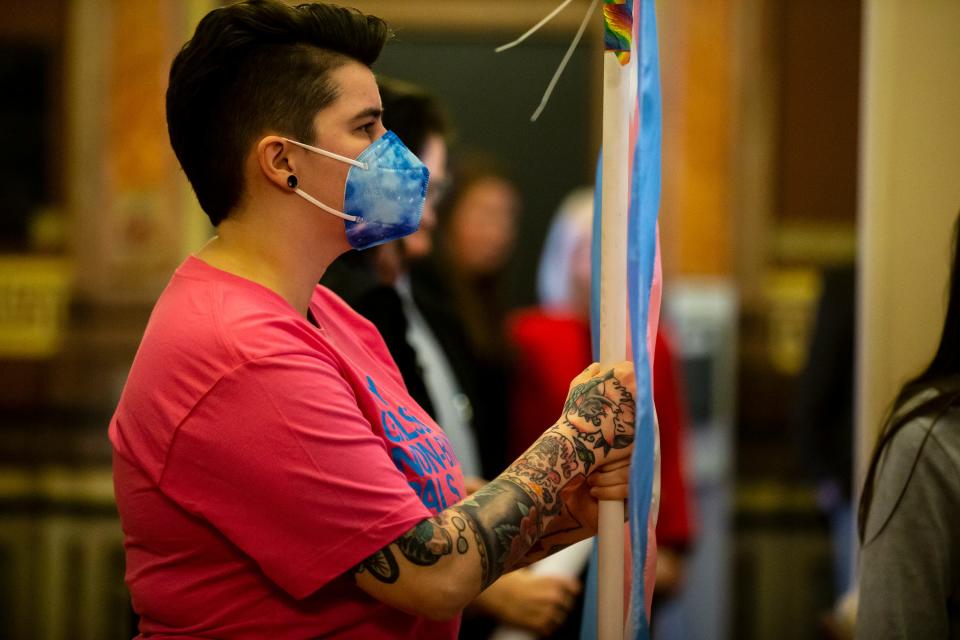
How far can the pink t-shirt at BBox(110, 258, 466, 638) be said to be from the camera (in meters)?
1.07

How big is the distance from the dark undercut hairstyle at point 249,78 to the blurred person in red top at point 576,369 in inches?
55.5

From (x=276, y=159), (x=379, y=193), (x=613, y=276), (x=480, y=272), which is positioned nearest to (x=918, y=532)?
(x=613, y=276)

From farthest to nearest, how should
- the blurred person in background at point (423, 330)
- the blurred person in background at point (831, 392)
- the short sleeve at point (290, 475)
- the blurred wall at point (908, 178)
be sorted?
the blurred person in background at point (831, 392), the blurred wall at point (908, 178), the blurred person in background at point (423, 330), the short sleeve at point (290, 475)

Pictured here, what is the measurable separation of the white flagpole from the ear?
0.35 metres

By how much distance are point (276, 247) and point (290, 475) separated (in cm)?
27

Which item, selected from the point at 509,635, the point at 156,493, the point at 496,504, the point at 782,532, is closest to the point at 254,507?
Answer: the point at 156,493

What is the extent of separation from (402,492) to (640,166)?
1.41 ft

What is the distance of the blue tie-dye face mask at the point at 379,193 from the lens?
3.97 ft

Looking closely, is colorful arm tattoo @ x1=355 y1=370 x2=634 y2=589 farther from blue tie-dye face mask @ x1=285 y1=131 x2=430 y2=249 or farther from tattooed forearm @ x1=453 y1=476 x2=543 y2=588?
blue tie-dye face mask @ x1=285 y1=131 x2=430 y2=249

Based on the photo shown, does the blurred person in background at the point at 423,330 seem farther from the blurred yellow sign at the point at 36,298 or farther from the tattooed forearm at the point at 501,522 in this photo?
the blurred yellow sign at the point at 36,298

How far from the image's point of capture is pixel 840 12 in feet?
12.6

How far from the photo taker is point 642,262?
1.17 metres

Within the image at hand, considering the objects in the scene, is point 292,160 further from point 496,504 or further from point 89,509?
point 89,509

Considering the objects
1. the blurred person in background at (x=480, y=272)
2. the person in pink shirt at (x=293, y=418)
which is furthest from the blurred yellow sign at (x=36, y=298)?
the person in pink shirt at (x=293, y=418)
